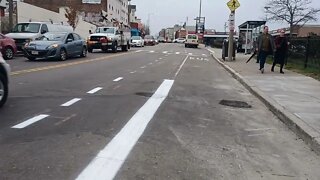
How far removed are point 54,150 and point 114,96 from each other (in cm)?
505

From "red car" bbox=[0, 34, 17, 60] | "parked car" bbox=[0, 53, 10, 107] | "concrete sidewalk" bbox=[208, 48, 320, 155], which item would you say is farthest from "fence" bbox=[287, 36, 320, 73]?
"red car" bbox=[0, 34, 17, 60]

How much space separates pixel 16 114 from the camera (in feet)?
27.3

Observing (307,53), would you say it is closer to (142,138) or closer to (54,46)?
(54,46)

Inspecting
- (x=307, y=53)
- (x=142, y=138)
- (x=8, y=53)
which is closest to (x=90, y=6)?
(x=8, y=53)

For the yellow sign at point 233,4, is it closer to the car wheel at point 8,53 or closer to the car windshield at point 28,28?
the car windshield at point 28,28

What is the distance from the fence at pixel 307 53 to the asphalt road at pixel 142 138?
9.08m

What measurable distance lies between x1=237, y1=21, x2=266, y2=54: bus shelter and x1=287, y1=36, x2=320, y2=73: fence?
1050 cm

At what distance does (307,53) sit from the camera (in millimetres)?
20406

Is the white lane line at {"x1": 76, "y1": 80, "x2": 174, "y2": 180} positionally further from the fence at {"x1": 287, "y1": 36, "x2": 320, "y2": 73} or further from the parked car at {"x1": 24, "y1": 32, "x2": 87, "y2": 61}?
the parked car at {"x1": 24, "y1": 32, "x2": 87, "y2": 61}

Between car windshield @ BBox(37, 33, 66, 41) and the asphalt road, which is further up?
car windshield @ BBox(37, 33, 66, 41)

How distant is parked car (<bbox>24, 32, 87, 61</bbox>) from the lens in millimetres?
22219

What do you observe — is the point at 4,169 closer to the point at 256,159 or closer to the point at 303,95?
the point at 256,159

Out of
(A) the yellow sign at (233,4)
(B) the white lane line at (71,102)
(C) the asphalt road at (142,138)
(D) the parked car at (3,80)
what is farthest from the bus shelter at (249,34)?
(D) the parked car at (3,80)

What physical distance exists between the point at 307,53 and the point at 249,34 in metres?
19.7
